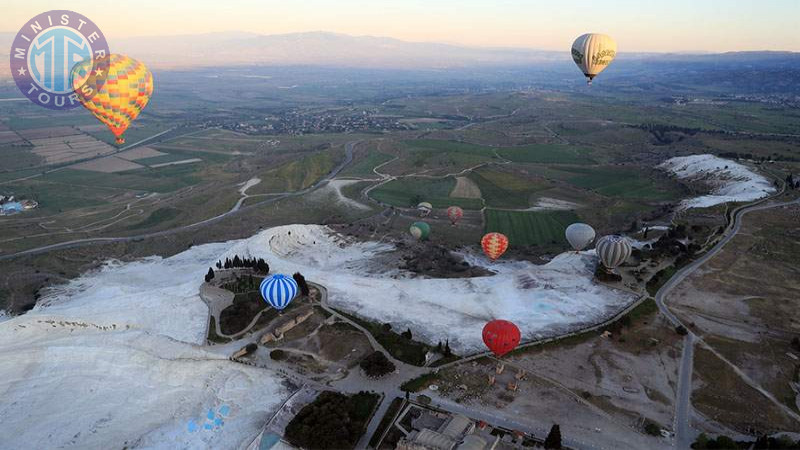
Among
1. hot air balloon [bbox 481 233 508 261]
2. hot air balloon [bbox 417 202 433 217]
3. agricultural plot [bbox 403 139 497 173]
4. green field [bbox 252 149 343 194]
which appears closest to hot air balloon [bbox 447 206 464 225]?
hot air balloon [bbox 417 202 433 217]

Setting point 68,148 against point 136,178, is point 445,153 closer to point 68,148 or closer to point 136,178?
point 136,178

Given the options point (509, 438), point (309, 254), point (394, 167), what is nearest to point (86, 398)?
point (509, 438)

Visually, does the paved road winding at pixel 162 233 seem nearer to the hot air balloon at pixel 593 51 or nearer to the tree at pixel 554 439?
the hot air balloon at pixel 593 51

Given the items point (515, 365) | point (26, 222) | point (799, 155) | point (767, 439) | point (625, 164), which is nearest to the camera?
point (767, 439)

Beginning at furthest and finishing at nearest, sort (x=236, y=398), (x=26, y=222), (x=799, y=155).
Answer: (x=799, y=155), (x=26, y=222), (x=236, y=398)

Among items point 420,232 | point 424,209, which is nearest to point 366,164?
point 424,209

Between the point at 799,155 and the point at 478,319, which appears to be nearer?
the point at 478,319

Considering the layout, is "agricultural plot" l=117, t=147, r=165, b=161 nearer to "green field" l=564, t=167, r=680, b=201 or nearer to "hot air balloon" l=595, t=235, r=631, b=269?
"green field" l=564, t=167, r=680, b=201

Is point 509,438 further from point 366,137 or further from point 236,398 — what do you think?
point 366,137

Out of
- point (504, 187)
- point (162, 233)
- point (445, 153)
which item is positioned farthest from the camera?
point (445, 153)
